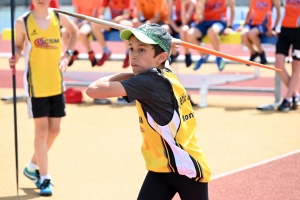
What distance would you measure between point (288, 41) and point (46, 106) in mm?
5260

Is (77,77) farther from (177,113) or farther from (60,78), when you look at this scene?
(177,113)

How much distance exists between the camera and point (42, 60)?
6629 mm

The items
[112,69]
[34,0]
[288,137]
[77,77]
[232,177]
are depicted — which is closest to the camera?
[34,0]

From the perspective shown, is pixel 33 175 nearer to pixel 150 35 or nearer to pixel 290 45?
pixel 150 35

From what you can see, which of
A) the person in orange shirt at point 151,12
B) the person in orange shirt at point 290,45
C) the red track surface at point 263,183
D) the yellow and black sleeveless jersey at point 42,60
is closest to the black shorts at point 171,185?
the red track surface at point 263,183

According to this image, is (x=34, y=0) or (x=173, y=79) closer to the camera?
(x=173, y=79)

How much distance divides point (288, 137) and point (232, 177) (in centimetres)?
216

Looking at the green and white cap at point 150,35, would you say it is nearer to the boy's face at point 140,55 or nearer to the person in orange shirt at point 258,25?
the boy's face at point 140,55

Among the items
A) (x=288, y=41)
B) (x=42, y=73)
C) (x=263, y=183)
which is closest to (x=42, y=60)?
(x=42, y=73)

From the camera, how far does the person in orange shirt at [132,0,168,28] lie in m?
11.8

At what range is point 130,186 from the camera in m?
6.83

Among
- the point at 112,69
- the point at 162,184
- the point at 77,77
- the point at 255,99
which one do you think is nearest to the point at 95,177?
the point at 162,184

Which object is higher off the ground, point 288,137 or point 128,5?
point 128,5

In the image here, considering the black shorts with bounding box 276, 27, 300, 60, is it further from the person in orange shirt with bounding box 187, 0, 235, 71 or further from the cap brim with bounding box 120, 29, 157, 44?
the cap brim with bounding box 120, 29, 157, 44
